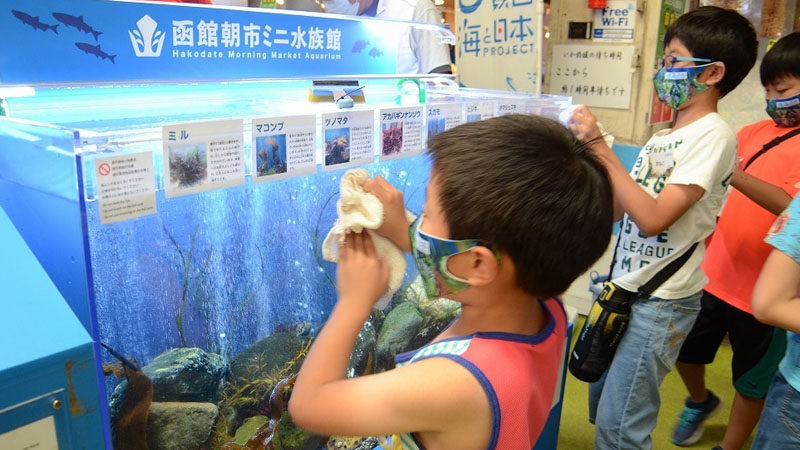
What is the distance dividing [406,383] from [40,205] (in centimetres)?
66

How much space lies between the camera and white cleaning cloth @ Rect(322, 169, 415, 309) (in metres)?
0.85

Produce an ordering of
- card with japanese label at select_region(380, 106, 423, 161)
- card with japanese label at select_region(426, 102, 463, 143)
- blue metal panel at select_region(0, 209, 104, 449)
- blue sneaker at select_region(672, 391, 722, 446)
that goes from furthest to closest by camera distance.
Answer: blue sneaker at select_region(672, 391, 722, 446)
card with japanese label at select_region(426, 102, 463, 143)
card with japanese label at select_region(380, 106, 423, 161)
blue metal panel at select_region(0, 209, 104, 449)

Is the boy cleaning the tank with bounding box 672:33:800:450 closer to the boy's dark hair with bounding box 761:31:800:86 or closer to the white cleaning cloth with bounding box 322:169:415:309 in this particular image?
the boy's dark hair with bounding box 761:31:800:86

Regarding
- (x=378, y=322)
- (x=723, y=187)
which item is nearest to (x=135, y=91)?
(x=378, y=322)

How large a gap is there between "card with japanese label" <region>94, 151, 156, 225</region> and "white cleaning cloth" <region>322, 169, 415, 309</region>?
0.99ft

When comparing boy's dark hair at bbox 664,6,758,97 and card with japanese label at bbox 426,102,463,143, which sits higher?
boy's dark hair at bbox 664,6,758,97

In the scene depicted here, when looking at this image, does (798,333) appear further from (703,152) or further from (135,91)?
(135,91)

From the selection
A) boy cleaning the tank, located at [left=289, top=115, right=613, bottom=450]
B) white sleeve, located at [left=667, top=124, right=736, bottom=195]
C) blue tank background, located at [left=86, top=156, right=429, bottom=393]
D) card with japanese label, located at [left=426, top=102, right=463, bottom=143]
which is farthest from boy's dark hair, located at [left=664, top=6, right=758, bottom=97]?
boy cleaning the tank, located at [left=289, top=115, right=613, bottom=450]

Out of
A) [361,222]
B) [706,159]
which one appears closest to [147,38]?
[361,222]

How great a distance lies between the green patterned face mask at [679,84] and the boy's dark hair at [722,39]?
0.06 meters

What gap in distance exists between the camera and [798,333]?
1302 mm

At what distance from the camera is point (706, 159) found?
1658mm

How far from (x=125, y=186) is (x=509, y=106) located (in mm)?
1166

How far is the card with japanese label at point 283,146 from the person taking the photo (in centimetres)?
110
